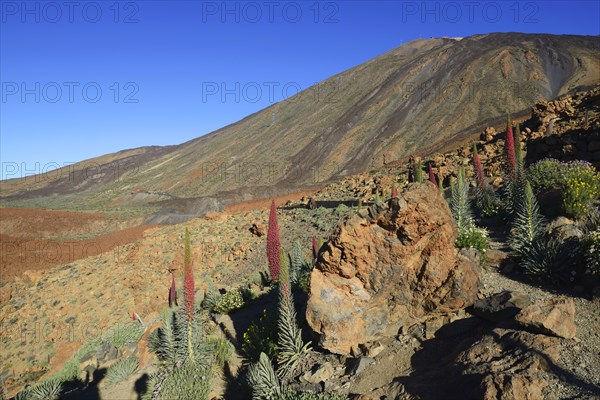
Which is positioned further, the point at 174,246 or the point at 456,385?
the point at 174,246

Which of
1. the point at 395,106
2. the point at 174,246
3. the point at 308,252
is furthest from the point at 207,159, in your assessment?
the point at 308,252

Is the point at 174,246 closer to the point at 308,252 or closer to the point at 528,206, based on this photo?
the point at 308,252

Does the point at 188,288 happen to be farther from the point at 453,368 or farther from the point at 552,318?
the point at 552,318

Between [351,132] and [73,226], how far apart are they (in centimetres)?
3146

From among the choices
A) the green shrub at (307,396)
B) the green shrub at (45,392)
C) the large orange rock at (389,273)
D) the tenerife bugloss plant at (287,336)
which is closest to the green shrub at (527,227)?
the large orange rock at (389,273)

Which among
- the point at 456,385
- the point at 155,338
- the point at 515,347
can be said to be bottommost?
the point at 155,338

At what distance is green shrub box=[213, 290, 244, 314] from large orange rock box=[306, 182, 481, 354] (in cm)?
429

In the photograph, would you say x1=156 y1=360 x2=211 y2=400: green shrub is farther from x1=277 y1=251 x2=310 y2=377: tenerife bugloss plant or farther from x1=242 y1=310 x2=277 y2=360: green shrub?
x1=277 y1=251 x2=310 y2=377: tenerife bugloss plant

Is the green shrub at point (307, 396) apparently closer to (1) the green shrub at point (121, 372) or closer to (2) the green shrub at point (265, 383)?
(2) the green shrub at point (265, 383)

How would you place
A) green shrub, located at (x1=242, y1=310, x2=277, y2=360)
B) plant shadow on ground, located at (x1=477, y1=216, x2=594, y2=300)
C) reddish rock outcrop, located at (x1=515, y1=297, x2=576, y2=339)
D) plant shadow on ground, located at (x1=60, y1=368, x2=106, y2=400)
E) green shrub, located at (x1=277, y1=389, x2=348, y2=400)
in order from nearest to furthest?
reddish rock outcrop, located at (x1=515, y1=297, x2=576, y2=339) → green shrub, located at (x1=277, y1=389, x2=348, y2=400) → plant shadow on ground, located at (x1=477, y1=216, x2=594, y2=300) → green shrub, located at (x1=242, y1=310, x2=277, y2=360) → plant shadow on ground, located at (x1=60, y1=368, x2=106, y2=400)

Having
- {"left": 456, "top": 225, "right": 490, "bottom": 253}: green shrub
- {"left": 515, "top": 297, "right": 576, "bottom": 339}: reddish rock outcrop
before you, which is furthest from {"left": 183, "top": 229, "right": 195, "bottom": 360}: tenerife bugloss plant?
{"left": 456, "top": 225, "right": 490, "bottom": 253}: green shrub

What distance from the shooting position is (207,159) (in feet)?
201

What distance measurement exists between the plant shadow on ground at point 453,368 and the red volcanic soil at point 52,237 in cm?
1899

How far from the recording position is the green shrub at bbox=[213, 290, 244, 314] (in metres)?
9.56
